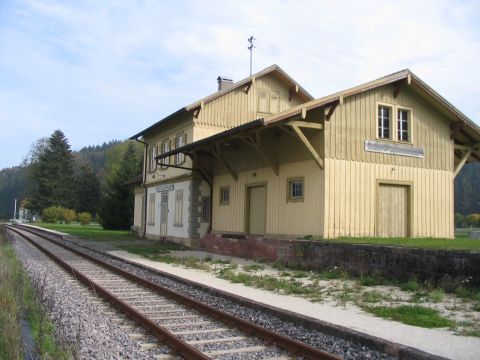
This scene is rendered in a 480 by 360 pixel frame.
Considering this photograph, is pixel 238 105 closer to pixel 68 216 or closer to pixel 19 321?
pixel 19 321

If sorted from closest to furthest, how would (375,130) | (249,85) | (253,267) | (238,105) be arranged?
1. (253,267)
2. (375,130)
3. (238,105)
4. (249,85)

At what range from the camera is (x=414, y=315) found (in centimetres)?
786

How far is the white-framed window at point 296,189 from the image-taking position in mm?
16422

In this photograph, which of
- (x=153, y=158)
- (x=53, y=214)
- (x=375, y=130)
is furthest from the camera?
(x=53, y=214)

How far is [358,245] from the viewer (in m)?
11.9

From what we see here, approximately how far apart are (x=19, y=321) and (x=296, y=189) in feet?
37.7

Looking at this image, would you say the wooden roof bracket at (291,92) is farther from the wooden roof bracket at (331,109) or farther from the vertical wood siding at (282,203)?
the wooden roof bracket at (331,109)

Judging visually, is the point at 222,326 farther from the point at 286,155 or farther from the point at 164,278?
the point at 286,155

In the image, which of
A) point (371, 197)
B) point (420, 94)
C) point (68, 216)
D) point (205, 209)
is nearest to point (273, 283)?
point (371, 197)

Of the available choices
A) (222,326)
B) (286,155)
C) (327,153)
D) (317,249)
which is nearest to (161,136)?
(286,155)

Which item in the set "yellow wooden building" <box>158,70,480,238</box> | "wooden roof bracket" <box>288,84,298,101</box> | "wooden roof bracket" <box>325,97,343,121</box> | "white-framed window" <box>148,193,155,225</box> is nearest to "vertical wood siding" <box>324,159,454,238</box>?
"yellow wooden building" <box>158,70,480,238</box>

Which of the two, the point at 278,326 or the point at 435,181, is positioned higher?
the point at 435,181

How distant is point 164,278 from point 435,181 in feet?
33.5

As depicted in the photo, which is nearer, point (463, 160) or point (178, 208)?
point (463, 160)
